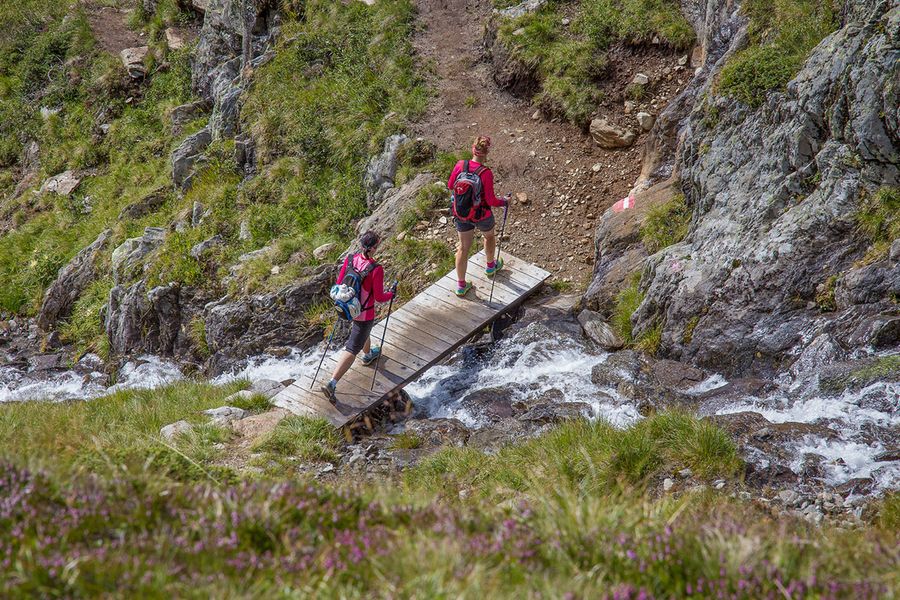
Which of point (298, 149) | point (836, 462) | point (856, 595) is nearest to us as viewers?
point (856, 595)

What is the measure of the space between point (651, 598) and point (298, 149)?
685 inches

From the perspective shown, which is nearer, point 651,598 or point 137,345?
point 651,598

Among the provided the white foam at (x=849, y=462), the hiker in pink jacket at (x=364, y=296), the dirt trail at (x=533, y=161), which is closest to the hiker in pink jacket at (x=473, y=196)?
the hiker in pink jacket at (x=364, y=296)

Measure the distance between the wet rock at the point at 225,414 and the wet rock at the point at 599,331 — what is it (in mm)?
5734

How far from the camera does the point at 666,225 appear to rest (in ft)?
42.4

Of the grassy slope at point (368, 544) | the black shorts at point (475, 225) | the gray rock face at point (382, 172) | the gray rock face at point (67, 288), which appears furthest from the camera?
the gray rock face at point (67, 288)

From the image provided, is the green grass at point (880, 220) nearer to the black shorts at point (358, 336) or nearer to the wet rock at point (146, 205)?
the black shorts at point (358, 336)

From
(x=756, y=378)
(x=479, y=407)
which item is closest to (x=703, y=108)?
(x=756, y=378)

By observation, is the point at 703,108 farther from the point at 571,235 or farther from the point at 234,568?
the point at 234,568

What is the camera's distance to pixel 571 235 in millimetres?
15258

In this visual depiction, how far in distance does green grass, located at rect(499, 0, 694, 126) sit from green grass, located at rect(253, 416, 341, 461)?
33.8 ft

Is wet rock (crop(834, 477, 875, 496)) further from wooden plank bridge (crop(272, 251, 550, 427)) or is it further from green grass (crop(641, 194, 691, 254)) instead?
wooden plank bridge (crop(272, 251, 550, 427))

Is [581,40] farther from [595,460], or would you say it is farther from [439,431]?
[595,460]

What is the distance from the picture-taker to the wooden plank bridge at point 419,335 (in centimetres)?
1123
